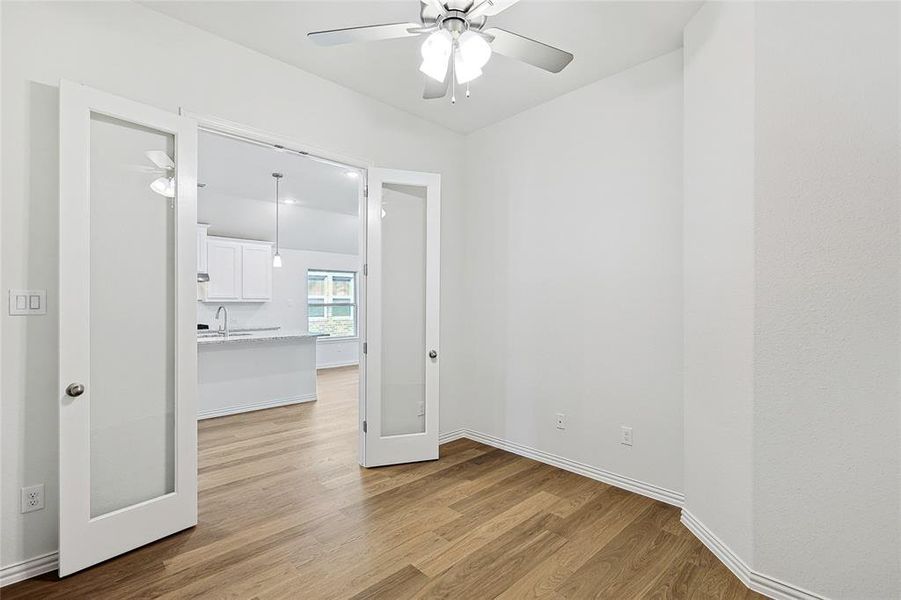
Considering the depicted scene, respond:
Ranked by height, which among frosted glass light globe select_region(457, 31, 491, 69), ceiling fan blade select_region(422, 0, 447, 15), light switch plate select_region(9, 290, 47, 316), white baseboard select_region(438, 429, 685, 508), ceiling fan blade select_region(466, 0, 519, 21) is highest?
ceiling fan blade select_region(422, 0, 447, 15)

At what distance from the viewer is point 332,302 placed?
9453 mm

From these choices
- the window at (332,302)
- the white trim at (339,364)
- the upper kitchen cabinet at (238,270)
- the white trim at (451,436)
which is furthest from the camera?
the window at (332,302)

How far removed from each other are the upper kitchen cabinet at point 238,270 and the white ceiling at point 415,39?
4.90m

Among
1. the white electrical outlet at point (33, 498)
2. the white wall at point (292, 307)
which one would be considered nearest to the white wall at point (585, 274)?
the white electrical outlet at point (33, 498)

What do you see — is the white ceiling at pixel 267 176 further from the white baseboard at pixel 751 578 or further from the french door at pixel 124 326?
the white baseboard at pixel 751 578

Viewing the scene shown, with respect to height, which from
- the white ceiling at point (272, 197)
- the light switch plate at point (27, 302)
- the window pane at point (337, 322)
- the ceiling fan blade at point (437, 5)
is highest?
the white ceiling at point (272, 197)

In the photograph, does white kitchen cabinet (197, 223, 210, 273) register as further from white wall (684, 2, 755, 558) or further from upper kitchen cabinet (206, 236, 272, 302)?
white wall (684, 2, 755, 558)

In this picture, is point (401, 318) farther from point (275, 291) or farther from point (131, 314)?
point (275, 291)

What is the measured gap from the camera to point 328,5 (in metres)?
2.36

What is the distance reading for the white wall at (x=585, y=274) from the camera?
2807mm

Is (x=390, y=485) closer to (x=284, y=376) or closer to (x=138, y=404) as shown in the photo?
(x=138, y=404)

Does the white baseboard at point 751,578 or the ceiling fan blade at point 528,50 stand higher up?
the ceiling fan blade at point 528,50

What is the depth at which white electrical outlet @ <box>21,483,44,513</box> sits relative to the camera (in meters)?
2.02

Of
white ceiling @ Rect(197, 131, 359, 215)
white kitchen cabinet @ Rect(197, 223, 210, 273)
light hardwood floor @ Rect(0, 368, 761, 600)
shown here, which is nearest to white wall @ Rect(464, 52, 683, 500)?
light hardwood floor @ Rect(0, 368, 761, 600)
